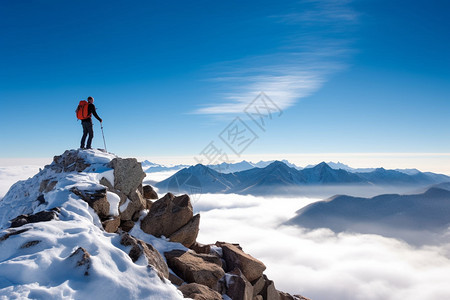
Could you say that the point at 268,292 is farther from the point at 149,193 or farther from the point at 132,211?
the point at 149,193

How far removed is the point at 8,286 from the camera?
7023mm

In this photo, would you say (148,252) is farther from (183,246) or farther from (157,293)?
(183,246)

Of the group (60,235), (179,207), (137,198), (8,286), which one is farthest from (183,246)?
(8,286)

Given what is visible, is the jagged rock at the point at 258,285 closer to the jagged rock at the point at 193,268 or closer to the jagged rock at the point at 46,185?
the jagged rock at the point at 193,268

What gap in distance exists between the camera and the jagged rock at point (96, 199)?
49.0ft

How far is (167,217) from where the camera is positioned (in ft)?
66.2

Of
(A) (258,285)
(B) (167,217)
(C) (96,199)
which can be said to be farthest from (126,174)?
(A) (258,285)

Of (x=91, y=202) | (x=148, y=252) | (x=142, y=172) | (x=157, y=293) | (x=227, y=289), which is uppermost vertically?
(x=142, y=172)

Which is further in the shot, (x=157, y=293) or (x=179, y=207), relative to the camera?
(x=179, y=207)

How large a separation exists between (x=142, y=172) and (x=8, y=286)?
15.3m

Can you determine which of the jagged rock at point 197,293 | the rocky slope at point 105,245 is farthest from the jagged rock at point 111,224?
the jagged rock at point 197,293

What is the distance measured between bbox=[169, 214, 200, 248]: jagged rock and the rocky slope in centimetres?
8

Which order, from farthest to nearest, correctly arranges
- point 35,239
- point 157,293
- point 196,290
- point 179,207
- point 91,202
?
point 179,207
point 91,202
point 196,290
point 35,239
point 157,293

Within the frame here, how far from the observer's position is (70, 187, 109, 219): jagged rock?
14922mm
